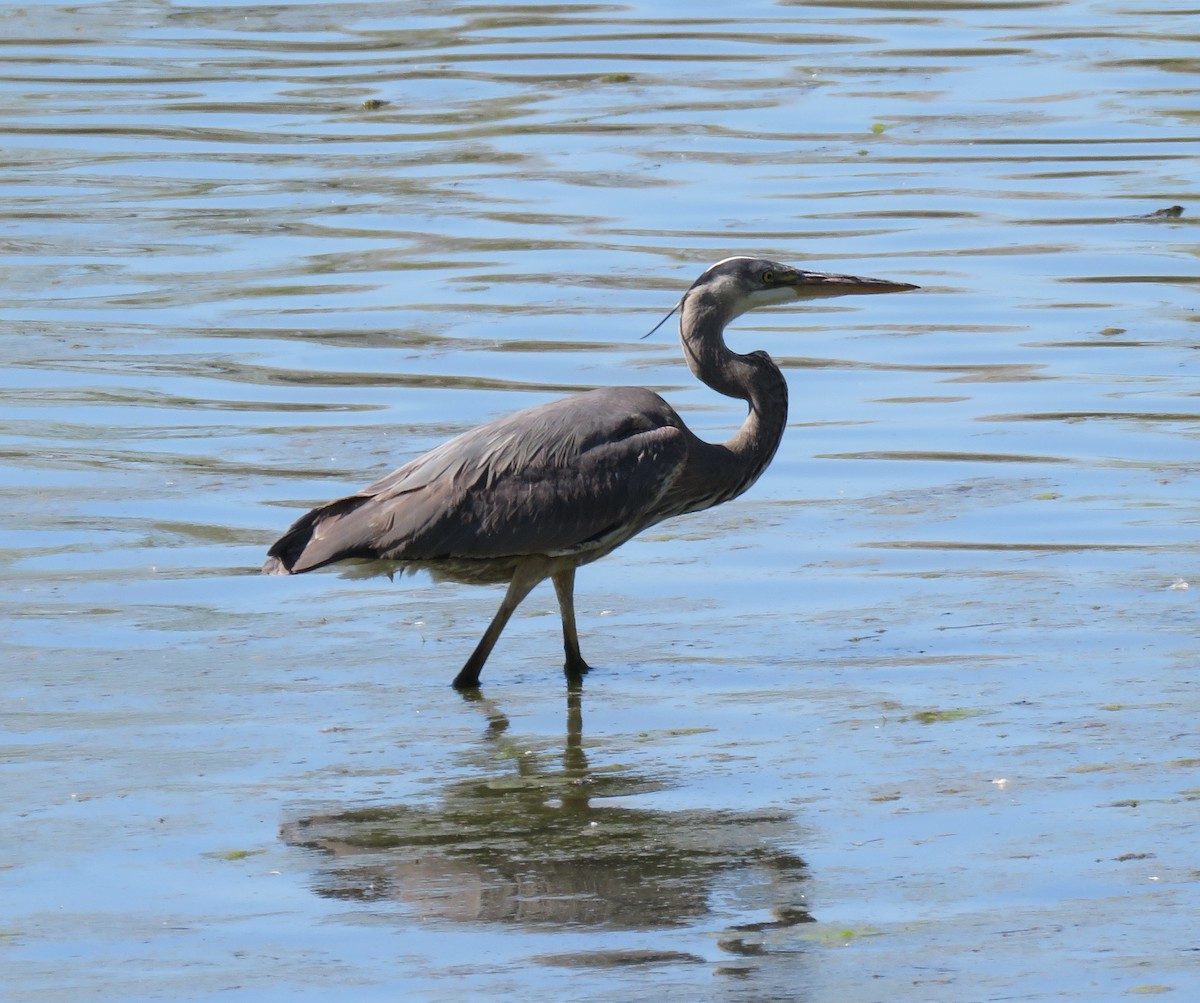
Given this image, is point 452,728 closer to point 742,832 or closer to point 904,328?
point 742,832

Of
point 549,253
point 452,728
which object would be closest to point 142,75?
point 549,253

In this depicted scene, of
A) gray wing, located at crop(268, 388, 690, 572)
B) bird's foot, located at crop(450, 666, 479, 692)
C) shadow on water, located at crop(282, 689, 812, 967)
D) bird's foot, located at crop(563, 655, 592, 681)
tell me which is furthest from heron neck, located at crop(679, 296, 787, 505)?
shadow on water, located at crop(282, 689, 812, 967)

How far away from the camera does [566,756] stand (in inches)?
308

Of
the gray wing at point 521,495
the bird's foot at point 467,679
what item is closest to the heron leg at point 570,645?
the gray wing at point 521,495

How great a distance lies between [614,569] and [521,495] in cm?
157

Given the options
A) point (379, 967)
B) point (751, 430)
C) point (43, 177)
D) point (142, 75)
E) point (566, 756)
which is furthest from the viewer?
point (142, 75)

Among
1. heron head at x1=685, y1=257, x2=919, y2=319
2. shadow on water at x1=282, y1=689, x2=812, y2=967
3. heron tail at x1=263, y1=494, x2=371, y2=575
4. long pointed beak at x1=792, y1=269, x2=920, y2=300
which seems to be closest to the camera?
shadow on water at x1=282, y1=689, x2=812, y2=967

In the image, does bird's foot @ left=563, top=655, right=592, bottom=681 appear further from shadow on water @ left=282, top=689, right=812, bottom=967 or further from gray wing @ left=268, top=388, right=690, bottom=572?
shadow on water @ left=282, top=689, right=812, bottom=967

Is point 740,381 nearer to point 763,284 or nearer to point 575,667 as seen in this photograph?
point 763,284

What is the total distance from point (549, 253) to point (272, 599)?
22.4 feet

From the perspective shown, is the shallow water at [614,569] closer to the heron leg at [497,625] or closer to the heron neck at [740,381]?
the heron leg at [497,625]

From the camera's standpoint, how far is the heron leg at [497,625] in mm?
8516

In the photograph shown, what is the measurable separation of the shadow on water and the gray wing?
125 cm

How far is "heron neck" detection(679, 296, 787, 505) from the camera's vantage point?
9336mm
